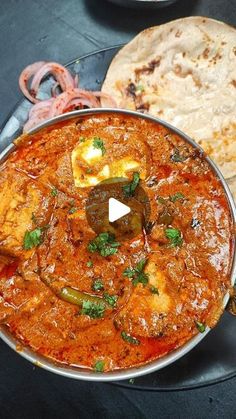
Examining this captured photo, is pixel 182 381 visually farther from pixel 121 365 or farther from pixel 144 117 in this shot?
pixel 144 117

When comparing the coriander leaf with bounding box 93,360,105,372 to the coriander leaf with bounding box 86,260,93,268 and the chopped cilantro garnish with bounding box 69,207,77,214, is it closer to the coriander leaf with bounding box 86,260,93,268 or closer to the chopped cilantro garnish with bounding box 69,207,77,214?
the coriander leaf with bounding box 86,260,93,268

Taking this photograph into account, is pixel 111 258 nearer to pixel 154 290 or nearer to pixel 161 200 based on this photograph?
pixel 154 290

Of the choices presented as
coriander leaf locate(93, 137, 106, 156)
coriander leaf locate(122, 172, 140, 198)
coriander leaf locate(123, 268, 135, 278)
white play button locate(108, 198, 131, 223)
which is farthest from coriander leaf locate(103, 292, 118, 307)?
coriander leaf locate(93, 137, 106, 156)

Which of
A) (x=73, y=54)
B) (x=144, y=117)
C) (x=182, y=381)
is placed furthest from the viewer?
(x=73, y=54)


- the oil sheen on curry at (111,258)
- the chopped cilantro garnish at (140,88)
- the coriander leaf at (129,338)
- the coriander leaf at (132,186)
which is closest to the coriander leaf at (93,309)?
the oil sheen on curry at (111,258)

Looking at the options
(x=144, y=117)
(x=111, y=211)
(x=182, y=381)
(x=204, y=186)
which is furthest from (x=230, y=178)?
(x=182, y=381)

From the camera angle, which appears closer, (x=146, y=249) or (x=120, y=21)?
(x=146, y=249)
